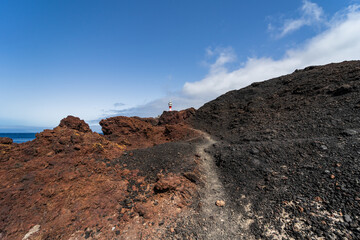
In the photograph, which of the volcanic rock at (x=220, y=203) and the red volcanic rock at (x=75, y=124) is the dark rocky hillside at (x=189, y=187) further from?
the red volcanic rock at (x=75, y=124)

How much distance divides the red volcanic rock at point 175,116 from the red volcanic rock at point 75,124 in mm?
12767

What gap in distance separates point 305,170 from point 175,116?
20.0 metres

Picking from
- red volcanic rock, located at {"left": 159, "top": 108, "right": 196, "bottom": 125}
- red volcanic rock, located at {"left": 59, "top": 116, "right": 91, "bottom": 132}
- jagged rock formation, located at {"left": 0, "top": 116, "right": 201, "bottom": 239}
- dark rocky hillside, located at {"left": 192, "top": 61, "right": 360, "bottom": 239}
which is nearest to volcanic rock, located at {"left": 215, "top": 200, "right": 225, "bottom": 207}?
dark rocky hillside, located at {"left": 192, "top": 61, "right": 360, "bottom": 239}

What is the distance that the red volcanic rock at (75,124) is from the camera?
486 inches

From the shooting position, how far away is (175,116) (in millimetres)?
24656

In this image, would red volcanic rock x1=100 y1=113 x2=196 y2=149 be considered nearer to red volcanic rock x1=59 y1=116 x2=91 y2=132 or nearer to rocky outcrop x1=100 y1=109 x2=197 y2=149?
rocky outcrop x1=100 y1=109 x2=197 y2=149

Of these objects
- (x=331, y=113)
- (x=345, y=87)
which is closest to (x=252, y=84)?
(x=345, y=87)

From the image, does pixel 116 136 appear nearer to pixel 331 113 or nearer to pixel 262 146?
pixel 262 146

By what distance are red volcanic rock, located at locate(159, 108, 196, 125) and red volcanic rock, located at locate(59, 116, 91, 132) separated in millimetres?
12767

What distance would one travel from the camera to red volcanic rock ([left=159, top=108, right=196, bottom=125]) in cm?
2415

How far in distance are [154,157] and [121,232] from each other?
4.57 m

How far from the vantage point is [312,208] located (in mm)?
4457

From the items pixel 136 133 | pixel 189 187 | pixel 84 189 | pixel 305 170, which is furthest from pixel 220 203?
pixel 136 133

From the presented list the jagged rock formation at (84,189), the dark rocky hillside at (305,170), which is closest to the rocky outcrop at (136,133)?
the jagged rock formation at (84,189)
